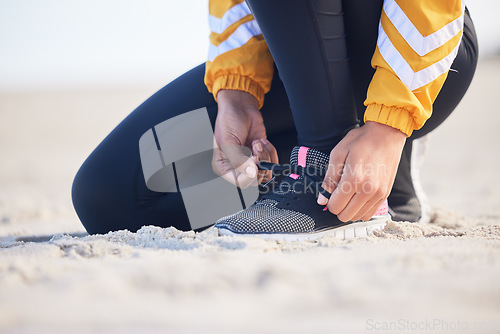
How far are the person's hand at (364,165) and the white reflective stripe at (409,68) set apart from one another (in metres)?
0.10

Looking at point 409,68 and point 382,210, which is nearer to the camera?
point 409,68

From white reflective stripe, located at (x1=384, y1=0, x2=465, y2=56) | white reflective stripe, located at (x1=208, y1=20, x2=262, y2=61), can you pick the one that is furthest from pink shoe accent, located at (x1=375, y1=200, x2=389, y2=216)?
white reflective stripe, located at (x1=208, y1=20, x2=262, y2=61)

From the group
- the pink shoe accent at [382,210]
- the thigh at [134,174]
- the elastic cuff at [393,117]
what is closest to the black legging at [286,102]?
the thigh at [134,174]

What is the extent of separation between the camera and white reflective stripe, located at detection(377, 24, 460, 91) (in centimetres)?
81

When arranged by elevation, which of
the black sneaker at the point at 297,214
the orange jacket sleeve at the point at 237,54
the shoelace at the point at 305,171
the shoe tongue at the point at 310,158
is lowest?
the black sneaker at the point at 297,214

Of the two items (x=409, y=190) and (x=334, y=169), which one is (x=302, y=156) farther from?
(x=409, y=190)

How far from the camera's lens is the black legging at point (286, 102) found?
0.88m

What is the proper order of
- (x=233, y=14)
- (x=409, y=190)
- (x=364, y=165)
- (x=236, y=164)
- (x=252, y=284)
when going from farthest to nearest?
(x=409, y=190) < (x=233, y=14) < (x=236, y=164) < (x=364, y=165) < (x=252, y=284)

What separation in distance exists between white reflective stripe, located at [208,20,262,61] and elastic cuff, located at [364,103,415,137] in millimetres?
469

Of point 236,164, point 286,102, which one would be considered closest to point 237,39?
point 286,102

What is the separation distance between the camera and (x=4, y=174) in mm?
3500

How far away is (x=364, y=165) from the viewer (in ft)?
2.62

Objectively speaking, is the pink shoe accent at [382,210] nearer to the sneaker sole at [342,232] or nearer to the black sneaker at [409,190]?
the sneaker sole at [342,232]

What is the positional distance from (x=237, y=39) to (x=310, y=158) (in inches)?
16.7
